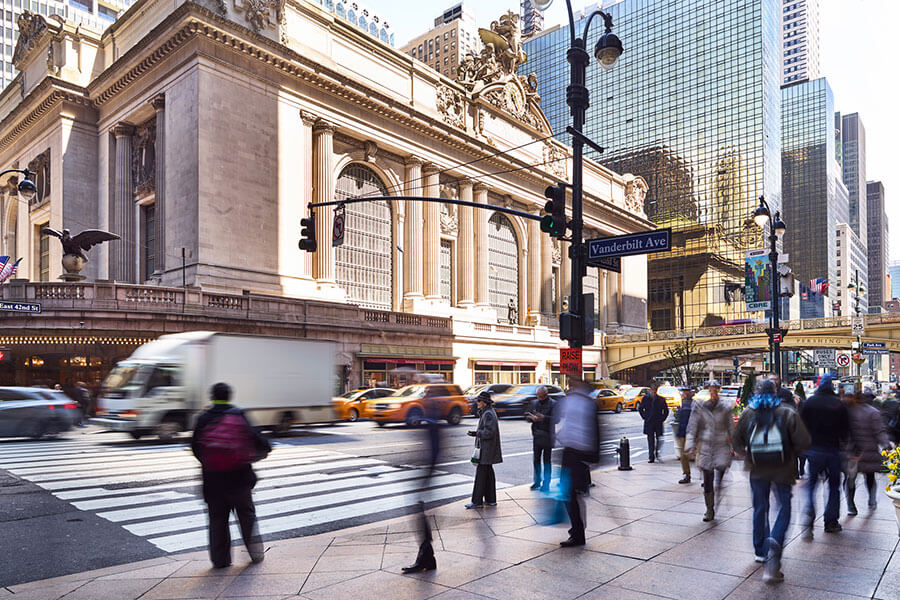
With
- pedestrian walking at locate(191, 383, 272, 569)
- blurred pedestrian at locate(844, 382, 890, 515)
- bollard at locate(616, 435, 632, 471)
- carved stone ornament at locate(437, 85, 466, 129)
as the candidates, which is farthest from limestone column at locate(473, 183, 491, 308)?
pedestrian walking at locate(191, 383, 272, 569)

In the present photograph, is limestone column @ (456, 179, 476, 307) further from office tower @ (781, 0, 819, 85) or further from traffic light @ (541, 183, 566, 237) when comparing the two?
office tower @ (781, 0, 819, 85)

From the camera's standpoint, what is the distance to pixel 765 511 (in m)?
6.91

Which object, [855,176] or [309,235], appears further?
[855,176]

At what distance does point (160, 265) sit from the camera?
1563 inches

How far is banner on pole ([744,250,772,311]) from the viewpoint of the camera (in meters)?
23.4

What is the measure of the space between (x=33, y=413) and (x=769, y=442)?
18.6 m

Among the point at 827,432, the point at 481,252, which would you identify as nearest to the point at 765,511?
the point at 827,432

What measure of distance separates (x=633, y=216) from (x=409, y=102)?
37440 mm

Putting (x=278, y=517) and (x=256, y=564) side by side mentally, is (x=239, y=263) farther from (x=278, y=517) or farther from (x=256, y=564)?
(x=256, y=564)

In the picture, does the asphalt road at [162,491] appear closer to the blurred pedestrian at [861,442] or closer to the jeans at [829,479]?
the jeans at [829,479]

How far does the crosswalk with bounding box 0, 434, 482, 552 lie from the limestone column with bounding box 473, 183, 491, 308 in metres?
38.0

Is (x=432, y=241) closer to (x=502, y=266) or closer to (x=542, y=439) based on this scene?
(x=502, y=266)

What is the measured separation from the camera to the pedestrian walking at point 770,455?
6.71 m

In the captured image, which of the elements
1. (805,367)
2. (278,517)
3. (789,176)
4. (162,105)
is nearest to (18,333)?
(162,105)
